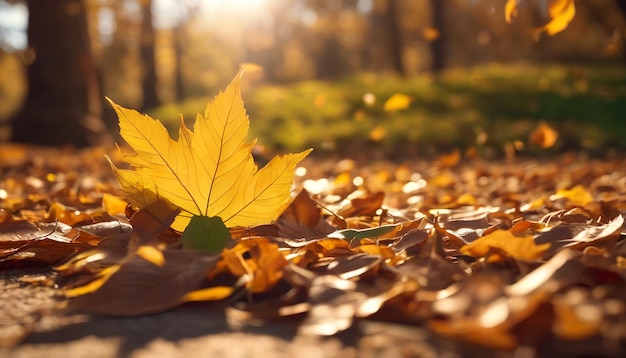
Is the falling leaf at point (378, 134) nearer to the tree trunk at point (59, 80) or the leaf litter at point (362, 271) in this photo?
the tree trunk at point (59, 80)

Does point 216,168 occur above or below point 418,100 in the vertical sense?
above

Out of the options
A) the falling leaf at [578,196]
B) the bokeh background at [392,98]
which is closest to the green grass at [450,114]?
the bokeh background at [392,98]

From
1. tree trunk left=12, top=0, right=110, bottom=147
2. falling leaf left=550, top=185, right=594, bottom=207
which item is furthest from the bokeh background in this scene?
falling leaf left=550, top=185, right=594, bottom=207

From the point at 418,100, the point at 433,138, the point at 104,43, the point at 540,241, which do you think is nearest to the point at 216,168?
the point at 540,241

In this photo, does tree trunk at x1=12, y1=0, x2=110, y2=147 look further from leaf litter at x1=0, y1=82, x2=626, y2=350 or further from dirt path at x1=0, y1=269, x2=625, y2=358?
dirt path at x1=0, y1=269, x2=625, y2=358

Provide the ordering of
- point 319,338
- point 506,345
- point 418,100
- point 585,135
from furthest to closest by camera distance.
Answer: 1. point 418,100
2. point 585,135
3. point 319,338
4. point 506,345

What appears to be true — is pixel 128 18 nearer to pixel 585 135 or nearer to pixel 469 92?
pixel 469 92

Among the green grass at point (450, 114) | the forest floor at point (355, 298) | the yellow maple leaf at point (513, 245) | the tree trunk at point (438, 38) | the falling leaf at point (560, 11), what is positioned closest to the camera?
the forest floor at point (355, 298)

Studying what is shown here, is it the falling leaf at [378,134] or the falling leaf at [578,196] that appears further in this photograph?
the falling leaf at [378,134]
